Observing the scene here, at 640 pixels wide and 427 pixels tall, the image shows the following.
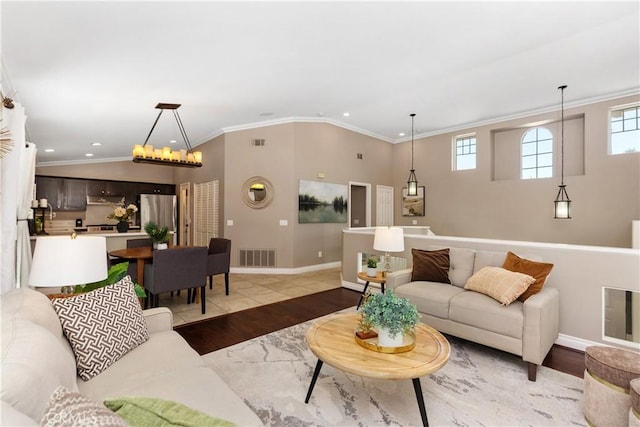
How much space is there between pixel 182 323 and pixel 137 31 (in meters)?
3.02

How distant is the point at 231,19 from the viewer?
8.68 ft

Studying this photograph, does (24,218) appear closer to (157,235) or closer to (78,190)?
(157,235)

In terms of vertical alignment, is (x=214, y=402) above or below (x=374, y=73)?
below

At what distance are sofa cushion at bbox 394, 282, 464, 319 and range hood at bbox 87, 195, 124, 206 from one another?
27.8ft

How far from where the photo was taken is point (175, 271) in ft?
11.2

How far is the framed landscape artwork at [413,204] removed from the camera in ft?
24.8

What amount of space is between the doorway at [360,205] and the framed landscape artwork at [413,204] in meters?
1.12

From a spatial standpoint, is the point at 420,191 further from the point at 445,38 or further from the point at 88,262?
the point at 88,262

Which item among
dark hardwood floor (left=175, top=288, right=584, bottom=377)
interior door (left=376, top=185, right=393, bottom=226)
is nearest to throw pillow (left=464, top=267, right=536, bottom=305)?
dark hardwood floor (left=175, top=288, right=584, bottom=377)

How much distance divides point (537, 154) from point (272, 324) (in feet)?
19.8

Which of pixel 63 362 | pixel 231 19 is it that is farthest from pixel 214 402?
pixel 231 19

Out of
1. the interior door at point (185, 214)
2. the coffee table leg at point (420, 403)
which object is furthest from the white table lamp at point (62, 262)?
the interior door at point (185, 214)

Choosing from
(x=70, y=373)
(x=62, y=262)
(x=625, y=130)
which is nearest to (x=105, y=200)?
(x=62, y=262)

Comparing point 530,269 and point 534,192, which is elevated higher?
point 534,192
